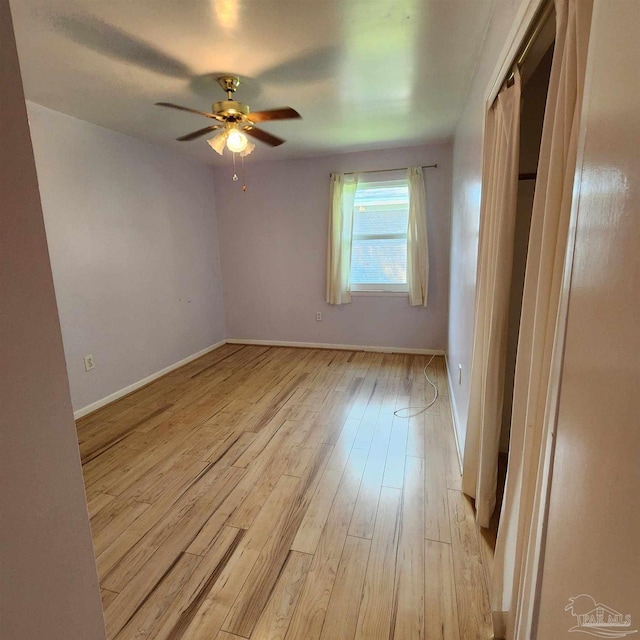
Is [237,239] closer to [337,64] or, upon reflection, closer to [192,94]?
[192,94]

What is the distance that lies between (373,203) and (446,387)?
226 cm

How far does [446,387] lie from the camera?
3230mm

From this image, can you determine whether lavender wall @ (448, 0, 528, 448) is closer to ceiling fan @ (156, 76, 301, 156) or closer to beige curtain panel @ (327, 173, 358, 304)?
ceiling fan @ (156, 76, 301, 156)

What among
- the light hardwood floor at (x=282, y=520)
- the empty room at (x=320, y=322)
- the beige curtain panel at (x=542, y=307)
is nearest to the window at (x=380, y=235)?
the empty room at (x=320, y=322)

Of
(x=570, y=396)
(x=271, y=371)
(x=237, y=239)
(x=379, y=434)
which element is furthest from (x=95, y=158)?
(x=570, y=396)

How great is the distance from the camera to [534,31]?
3.55 feet

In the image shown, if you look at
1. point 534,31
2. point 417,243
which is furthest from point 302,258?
point 534,31

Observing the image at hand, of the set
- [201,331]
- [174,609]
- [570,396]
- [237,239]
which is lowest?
[174,609]

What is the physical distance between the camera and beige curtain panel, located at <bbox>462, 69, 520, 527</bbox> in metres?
1.31

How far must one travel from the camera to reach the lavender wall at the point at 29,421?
59 centimetres

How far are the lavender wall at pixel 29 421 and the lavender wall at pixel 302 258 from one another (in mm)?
3676

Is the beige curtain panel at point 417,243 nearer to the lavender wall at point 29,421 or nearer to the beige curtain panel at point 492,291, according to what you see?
the beige curtain panel at point 492,291

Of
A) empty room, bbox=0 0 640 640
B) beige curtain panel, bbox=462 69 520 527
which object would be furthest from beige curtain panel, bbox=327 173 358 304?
beige curtain panel, bbox=462 69 520 527

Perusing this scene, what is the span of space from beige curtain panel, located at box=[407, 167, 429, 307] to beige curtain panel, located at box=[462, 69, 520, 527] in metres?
2.25
